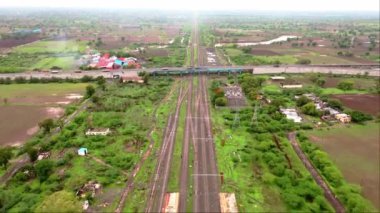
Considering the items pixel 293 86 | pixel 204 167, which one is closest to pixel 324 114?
pixel 293 86

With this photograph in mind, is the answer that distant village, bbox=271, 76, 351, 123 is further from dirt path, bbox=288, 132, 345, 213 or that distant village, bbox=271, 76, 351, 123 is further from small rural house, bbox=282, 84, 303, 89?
small rural house, bbox=282, 84, 303, 89

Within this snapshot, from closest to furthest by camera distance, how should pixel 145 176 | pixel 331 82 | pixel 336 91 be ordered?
pixel 145 176, pixel 336 91, pixel 331 82

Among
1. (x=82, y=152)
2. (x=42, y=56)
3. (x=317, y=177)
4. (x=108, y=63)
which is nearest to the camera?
(x=317, y=177)

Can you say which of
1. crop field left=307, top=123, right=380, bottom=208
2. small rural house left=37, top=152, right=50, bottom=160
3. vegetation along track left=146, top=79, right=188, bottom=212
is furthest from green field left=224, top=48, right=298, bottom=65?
small rural house left=37, top=152, right=50, bottom=160

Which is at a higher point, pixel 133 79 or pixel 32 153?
pixel 133 79

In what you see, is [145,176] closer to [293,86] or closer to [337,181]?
[337,181]

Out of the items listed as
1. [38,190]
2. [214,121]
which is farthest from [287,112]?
[38,190]

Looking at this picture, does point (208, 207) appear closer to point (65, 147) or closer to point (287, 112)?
point (65, 147)

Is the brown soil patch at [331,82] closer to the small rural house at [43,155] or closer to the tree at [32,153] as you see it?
the small rural house at [43,155]
